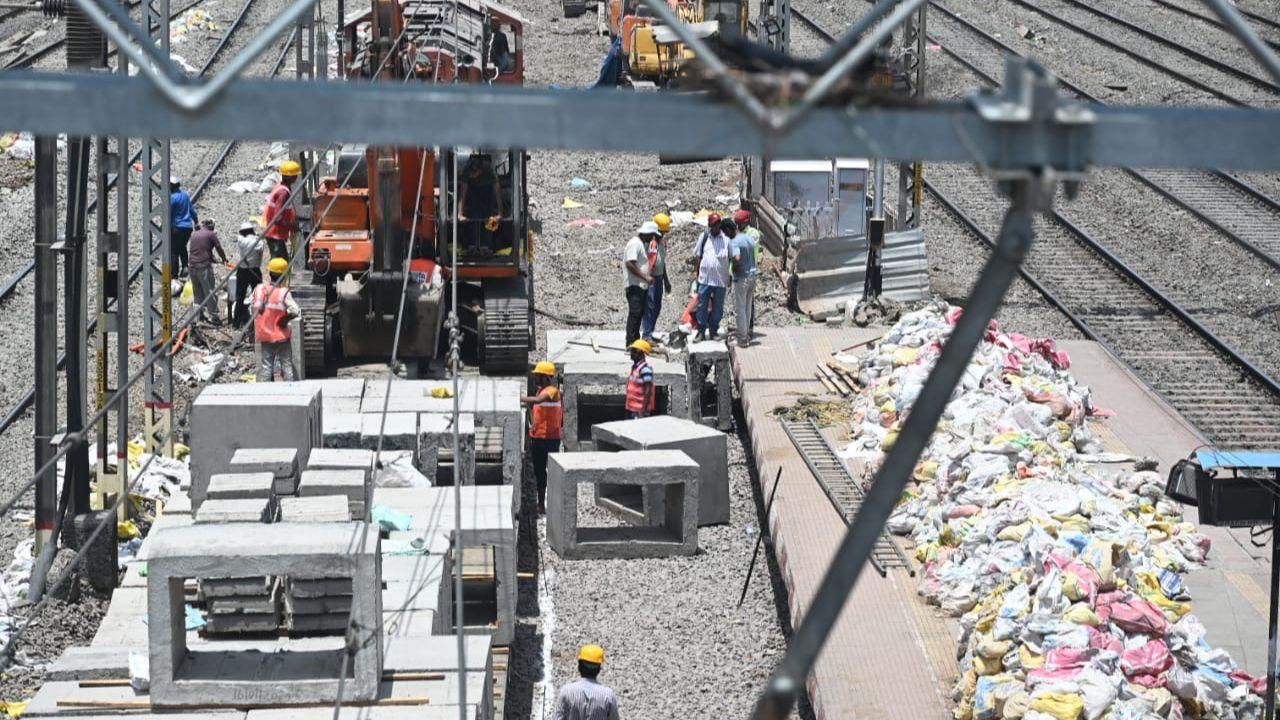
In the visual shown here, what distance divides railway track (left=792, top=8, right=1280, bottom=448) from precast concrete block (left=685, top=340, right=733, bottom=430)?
4.70m

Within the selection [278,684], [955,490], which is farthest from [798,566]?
[278,684]

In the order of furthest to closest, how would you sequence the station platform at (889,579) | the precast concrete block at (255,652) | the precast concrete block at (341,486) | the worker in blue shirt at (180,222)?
the worker in blue shirt at (180,222) → the precast concrete block at (341,486) → the station platform at (889,579) → the precast concrete block at (255,652)

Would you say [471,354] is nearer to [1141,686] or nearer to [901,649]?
[901,649]

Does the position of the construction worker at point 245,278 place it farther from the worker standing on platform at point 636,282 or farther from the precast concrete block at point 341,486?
the precast concrete block at point 341,486

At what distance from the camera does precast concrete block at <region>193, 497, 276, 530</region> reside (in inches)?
409

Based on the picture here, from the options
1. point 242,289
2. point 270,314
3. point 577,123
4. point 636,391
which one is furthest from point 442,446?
point 577,123

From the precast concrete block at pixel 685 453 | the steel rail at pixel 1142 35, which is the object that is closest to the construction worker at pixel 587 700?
the precast concrete block at pixel 685 453

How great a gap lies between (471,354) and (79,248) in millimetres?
6984

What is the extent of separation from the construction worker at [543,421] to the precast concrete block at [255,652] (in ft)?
22.1

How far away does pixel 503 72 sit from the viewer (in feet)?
69.5

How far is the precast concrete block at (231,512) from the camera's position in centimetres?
1039

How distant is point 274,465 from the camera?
12281mm

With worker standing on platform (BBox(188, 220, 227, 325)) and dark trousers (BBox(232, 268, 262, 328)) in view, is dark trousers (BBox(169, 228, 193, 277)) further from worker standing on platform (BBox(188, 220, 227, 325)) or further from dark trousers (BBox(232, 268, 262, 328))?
dark trousers (BBox(232, 268, 262, 328))

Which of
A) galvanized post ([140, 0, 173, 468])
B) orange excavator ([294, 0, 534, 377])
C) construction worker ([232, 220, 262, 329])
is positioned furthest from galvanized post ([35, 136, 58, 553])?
construction worker ([232, 220, 262, 329])
